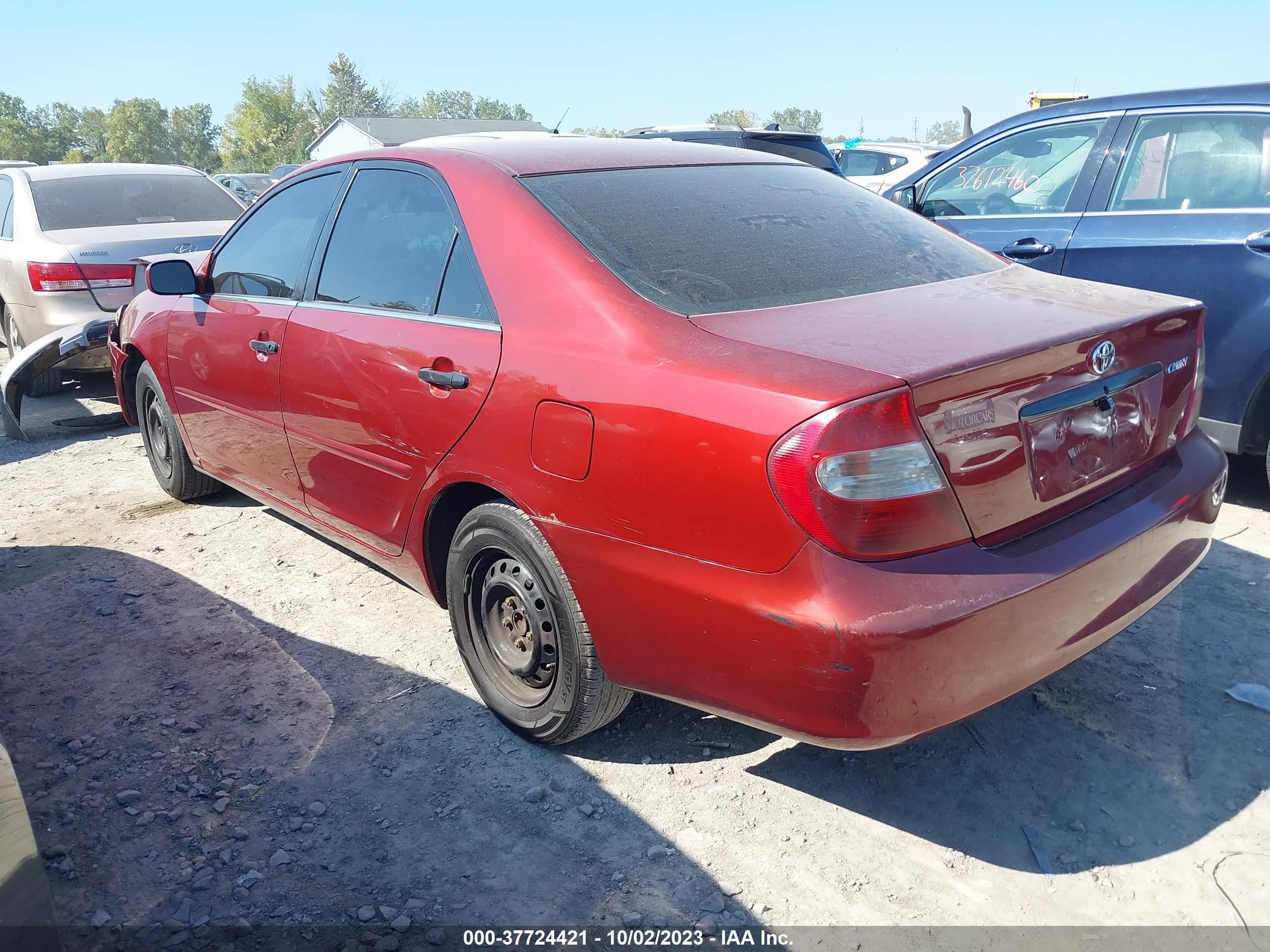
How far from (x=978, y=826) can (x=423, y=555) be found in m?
1.77

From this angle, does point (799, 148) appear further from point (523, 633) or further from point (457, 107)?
point (457, 107)

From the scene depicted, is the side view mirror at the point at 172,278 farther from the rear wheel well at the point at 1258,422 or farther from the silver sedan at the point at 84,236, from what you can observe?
the rear wheel well at the point at 1258,422

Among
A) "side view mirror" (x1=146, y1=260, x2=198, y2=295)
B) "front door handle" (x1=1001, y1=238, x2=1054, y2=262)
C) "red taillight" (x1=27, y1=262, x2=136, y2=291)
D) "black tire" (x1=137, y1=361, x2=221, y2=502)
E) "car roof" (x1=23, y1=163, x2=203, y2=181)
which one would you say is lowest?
"black tire" (x1=137, y1=361, x2=221, y2=502)

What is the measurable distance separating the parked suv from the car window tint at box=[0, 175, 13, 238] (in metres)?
4.93

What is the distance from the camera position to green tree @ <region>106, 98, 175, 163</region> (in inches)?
4134

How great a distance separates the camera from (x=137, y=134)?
106 meters

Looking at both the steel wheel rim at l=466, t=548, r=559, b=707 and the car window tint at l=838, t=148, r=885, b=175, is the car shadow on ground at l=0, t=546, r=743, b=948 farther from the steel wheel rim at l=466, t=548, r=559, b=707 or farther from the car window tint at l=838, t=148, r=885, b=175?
the car window tint at l=838, t=148, r=885, b=175

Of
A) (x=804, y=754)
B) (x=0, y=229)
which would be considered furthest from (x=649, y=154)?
(x=0, y=229)

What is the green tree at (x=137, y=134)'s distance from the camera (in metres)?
105

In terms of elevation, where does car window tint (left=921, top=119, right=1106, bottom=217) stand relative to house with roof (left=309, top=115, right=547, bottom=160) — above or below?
below

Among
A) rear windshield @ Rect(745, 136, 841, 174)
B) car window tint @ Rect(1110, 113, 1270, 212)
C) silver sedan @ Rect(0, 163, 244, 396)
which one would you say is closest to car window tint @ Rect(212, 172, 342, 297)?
silver sedan @ Rect(0, 163, 244, 396)

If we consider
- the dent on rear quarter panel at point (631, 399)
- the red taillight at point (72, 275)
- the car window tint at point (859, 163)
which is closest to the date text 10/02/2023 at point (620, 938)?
the dent on rear quarter panel at point (631, 399)

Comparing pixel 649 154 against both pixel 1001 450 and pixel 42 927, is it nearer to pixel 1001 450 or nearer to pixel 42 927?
pixel 1001 450

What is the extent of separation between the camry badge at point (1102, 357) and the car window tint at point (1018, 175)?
2894 millimetres
